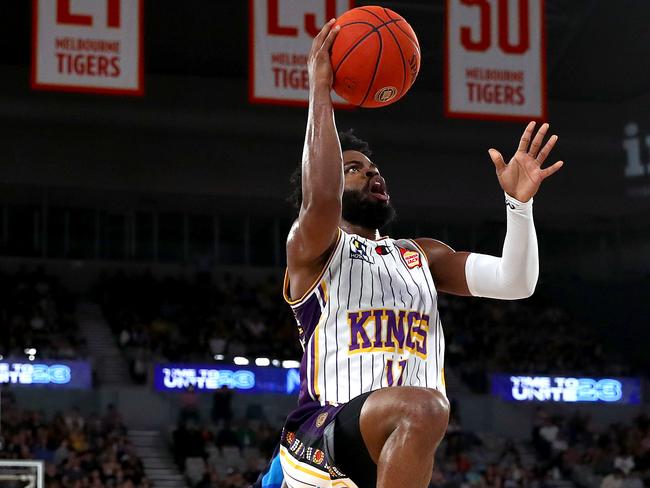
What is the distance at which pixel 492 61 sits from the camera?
43.9ft

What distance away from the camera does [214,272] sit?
29234mm

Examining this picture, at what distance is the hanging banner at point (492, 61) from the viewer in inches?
527

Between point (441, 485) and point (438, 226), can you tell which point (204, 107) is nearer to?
point (438, 226)

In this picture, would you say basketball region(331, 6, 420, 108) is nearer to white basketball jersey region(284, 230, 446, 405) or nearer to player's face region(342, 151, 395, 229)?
player's face region(342, 151, 395, 229)

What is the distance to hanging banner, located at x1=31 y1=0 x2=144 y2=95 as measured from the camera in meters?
12.5

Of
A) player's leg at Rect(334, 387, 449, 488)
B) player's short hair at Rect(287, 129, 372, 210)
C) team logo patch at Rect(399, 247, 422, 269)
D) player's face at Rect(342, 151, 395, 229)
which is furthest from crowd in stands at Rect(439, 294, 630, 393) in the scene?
player's leg at Rect(334, 387, 449, 488)

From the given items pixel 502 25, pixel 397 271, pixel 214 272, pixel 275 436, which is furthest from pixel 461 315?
pixel 397 271

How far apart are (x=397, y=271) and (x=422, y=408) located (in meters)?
0.84

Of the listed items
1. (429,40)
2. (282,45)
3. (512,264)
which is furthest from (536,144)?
→ (429,40)

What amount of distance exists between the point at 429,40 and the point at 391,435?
20.5 meters

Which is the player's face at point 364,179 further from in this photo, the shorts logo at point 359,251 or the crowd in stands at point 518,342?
the crowd in stands at point 518,342

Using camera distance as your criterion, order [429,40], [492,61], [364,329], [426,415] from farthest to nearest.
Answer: [429,40] < [492,61] < [364,329] < [426,415]

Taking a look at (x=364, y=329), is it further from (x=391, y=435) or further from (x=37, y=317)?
(x=37, y=317)

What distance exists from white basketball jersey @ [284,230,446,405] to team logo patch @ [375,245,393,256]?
6cm
